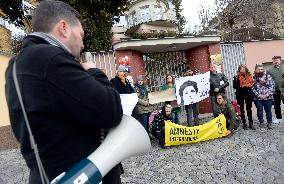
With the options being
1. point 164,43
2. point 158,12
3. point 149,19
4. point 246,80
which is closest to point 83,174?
point 246,80

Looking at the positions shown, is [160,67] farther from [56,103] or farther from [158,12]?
[158,12]

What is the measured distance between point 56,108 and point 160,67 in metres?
14.1

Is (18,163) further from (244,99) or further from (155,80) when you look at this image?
Answer: (155,80)

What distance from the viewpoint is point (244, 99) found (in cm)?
1073

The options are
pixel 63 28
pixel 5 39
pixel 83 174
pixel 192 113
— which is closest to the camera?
pixel 83 174

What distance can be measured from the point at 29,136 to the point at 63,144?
15cm

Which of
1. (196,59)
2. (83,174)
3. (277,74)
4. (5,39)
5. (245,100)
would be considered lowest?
(245,100)

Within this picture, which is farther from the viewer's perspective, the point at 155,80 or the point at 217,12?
the point at 217,12

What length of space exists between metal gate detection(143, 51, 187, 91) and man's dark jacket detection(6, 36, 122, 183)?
13766 mm

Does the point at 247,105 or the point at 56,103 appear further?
the point at 247,105

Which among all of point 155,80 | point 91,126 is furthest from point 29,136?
point 155,80

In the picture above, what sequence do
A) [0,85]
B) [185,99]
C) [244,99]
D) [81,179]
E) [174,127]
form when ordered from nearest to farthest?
[81,179] → [174,127] → [244,99] → [185,99] → [0,85]

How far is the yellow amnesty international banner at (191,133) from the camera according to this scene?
9617 millimetres

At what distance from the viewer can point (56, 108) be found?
1601mm
